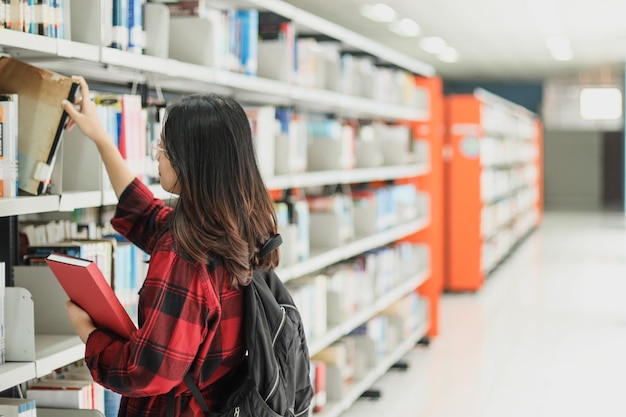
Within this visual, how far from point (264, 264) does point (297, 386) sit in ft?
1.09

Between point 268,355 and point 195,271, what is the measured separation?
0.27 m

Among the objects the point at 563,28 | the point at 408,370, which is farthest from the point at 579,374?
the point at 563,28

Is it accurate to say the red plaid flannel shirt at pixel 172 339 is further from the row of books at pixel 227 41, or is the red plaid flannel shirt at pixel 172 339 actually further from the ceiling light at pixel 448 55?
the ceiling light at pixel 448 55

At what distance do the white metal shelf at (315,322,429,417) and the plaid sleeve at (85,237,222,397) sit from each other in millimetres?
2725

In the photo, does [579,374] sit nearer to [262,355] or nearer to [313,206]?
[313,206]

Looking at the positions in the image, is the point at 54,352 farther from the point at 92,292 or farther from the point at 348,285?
the point at 348,285

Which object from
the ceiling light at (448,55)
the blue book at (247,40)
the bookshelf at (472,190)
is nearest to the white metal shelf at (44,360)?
the blue book at (247,40)

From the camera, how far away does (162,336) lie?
1932 millimetres

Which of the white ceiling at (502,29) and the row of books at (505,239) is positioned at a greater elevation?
the white ceiling at (502,29)

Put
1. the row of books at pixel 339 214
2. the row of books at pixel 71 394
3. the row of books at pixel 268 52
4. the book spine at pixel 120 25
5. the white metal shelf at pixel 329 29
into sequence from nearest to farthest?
the row of books at pixel 71 394 → the book spine at pixel 120 25 → the row of books at pixel 268 52 → the white metal shelf at pixel 329 29 → the row of books at pixel 339 214

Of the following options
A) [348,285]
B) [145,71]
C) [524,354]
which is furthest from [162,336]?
[524,354]

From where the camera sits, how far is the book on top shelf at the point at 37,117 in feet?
7.77

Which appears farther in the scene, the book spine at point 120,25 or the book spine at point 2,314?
the book spine at point 120,25

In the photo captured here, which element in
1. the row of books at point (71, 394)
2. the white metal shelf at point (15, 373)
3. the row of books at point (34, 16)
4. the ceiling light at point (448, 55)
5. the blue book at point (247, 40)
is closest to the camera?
the white metal shelf at point (15, 373)
